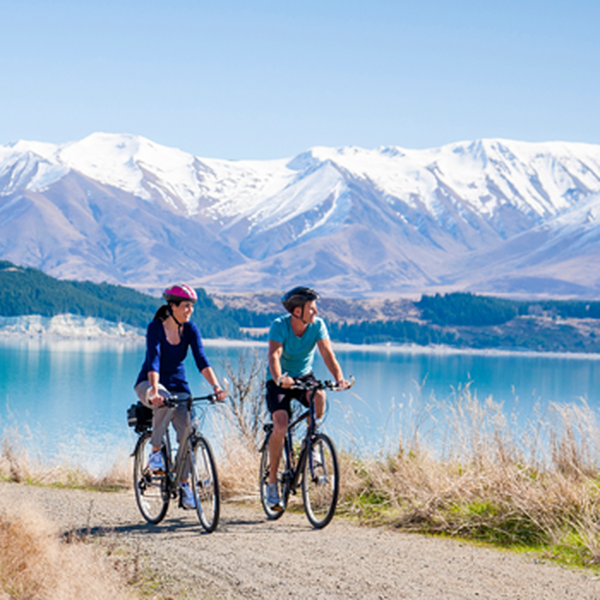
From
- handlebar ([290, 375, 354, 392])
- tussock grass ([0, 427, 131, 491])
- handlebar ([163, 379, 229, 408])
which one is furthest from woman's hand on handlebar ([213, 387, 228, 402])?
tussock grass ([0, 427, 131, 491])

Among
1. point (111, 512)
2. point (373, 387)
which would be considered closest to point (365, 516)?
point (111, 512)

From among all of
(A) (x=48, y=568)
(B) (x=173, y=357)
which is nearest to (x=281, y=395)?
(B) (x=173, y=357)

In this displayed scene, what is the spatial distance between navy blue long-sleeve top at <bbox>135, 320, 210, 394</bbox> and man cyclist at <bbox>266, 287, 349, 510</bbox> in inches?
25.3

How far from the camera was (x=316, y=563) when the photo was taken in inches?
247

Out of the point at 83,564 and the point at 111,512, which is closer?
the point at 83,564

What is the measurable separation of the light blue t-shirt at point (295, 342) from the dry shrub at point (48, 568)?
235 centimetres

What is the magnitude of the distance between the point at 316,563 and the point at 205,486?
1.45 meters

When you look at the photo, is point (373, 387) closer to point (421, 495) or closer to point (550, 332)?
point (421, 495)

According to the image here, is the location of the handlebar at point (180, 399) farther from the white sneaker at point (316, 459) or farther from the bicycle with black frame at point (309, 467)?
the white sneaker at point (316, 459)

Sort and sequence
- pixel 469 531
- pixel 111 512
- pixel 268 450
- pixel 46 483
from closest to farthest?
pixel 469 531 < pixel 268 450 < pixel 111 512 < pixel 46 483

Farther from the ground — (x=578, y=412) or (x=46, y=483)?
(x=578, y=412)

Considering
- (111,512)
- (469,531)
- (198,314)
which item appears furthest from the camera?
(198,314)

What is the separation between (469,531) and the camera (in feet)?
24.4

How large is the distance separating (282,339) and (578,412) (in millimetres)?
3130
